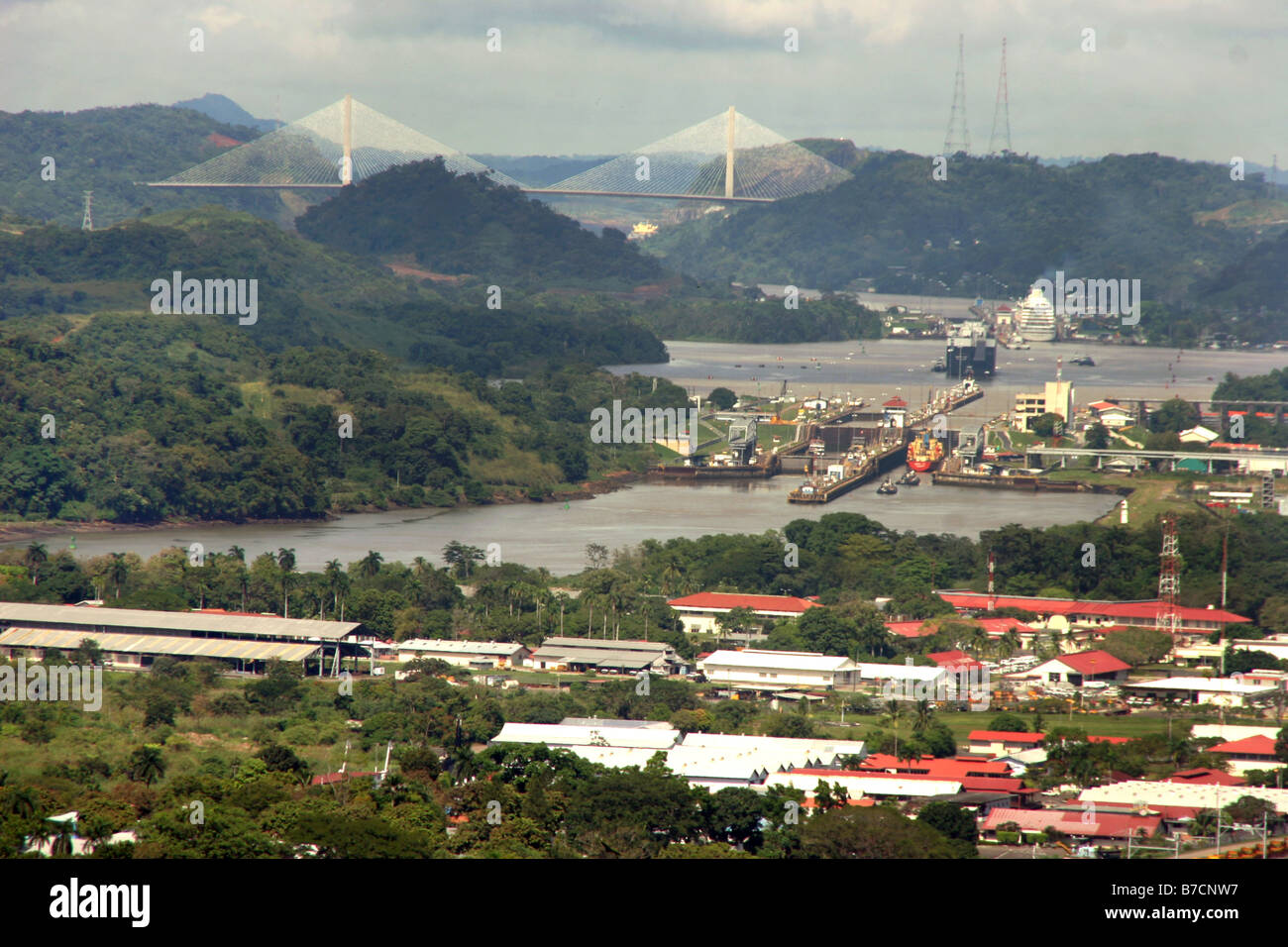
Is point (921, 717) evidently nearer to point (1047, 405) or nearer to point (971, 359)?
point (1047, 405)

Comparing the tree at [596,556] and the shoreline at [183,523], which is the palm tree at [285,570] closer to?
the tree at [596,556]

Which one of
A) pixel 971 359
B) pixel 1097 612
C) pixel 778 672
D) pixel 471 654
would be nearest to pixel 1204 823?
pixel 778 672

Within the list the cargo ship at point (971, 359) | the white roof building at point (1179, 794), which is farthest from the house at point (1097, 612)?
the cargo ship at point (971, 359)

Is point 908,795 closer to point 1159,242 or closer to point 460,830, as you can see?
point 460,830

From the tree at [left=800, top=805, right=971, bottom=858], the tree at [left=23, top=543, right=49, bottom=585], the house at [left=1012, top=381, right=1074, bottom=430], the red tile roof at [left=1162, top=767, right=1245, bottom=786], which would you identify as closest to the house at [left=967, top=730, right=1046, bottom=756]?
the red tile roof at [left=1162, top=767, right=1245, bottom=786]

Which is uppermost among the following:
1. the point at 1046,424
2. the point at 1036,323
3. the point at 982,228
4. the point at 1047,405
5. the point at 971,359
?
the point at 982,228

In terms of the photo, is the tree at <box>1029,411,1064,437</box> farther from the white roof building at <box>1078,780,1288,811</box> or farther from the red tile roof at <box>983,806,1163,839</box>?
the red tile roof at <box>983,806,1163,839</box>
